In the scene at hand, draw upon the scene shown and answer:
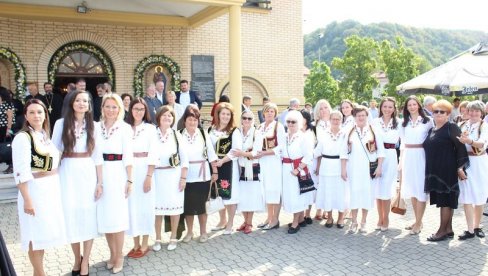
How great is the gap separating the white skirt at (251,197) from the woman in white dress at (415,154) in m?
2.17

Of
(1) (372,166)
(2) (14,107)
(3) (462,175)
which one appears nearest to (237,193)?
(1) (372,166)

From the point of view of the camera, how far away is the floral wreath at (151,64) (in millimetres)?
12594

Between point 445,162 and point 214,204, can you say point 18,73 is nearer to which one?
point 214,204

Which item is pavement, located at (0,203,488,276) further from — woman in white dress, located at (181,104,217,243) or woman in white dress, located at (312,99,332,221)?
woman in white dress, located at (312,99,332,221)

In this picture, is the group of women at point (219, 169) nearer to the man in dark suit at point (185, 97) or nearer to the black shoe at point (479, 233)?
the black shoe at point (479, 233)

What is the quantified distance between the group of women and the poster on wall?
6.46m

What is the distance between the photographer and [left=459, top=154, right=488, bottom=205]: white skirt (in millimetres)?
6102

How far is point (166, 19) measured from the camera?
492 inches

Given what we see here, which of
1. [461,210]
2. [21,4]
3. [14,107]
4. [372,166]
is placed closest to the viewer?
[372,166]

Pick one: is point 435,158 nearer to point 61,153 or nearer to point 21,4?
point 61,153

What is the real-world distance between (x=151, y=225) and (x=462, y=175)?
4222 mm

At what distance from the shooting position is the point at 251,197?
21.4 ft

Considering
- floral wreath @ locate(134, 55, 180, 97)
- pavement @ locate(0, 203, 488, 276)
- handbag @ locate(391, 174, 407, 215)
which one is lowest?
pavement @ locate(0, 203, 488, 276)

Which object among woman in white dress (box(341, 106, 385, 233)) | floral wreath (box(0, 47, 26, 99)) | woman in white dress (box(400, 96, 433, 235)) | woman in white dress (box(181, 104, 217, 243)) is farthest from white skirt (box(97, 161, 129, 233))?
floral wreath (box(0, 47, 26, 99))
